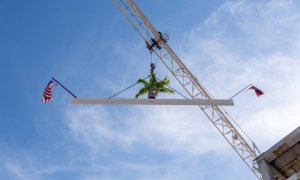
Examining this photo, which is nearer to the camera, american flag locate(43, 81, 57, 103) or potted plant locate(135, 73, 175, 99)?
american flag locate(43, 81, 57, 103)

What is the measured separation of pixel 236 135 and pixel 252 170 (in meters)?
4.45

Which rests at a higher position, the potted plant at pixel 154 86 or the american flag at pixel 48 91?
the potted plant at pixel 154 86

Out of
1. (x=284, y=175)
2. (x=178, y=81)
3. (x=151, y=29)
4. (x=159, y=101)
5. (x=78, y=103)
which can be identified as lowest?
(x=284, y=175)

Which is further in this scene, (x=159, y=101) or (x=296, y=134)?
(x=159, y=101)

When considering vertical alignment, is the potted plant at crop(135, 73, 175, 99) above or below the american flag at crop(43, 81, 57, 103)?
above

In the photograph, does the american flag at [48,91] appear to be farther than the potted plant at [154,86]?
No

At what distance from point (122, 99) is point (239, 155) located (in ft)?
73.3

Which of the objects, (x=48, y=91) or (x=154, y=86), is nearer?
(x=48, y=91)

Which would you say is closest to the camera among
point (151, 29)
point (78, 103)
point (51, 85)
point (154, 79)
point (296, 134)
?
point (296, 134)

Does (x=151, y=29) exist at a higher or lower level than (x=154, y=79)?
higher

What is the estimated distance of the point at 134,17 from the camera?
3666cm

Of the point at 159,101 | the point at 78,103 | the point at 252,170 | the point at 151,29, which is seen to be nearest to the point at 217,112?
the point at 252,170

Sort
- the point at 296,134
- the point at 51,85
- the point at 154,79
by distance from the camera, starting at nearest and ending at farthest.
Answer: the point at 296,134, the point at 51,85, the point at 154,79

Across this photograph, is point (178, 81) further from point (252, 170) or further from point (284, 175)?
point (284, 175)
